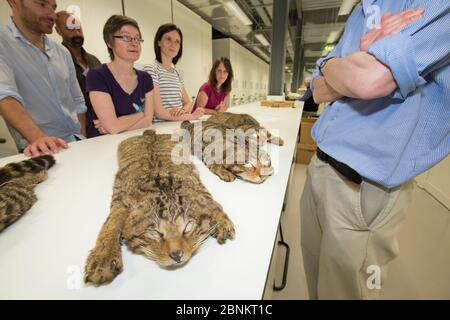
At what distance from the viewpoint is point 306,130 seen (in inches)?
134

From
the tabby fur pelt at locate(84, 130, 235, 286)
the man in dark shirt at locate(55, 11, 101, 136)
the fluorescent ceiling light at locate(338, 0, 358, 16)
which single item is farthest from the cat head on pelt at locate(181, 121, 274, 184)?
the fluorescent ceiling light at locate(338, 0, 358, 16)

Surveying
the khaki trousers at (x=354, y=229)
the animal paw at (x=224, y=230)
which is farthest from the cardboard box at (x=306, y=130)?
the animal paw at (x=224, y=230)

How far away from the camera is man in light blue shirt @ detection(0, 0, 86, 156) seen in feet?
3.99

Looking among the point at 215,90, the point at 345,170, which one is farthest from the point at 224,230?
the point at 215,90

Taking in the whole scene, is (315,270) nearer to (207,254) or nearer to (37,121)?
(207,254)

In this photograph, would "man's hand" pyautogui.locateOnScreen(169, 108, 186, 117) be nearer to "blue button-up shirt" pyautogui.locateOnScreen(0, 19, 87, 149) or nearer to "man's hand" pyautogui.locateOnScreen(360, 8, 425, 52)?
"blue button-up shirt" pyautogui.locateOnScreen(0, 19, 87, 149)

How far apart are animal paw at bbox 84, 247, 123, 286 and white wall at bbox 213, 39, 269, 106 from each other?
894cm

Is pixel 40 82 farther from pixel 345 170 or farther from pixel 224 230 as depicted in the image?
pixel 345 170

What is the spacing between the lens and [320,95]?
998mm

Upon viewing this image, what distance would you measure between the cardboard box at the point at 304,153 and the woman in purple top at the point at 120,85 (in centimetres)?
266

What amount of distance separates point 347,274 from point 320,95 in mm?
794

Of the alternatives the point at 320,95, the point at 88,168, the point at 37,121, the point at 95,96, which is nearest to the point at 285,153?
the point at 320,95

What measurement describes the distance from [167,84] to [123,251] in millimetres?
1999

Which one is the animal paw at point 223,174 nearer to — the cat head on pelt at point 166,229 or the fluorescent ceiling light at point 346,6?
the cat head on pelt at point 166,229
